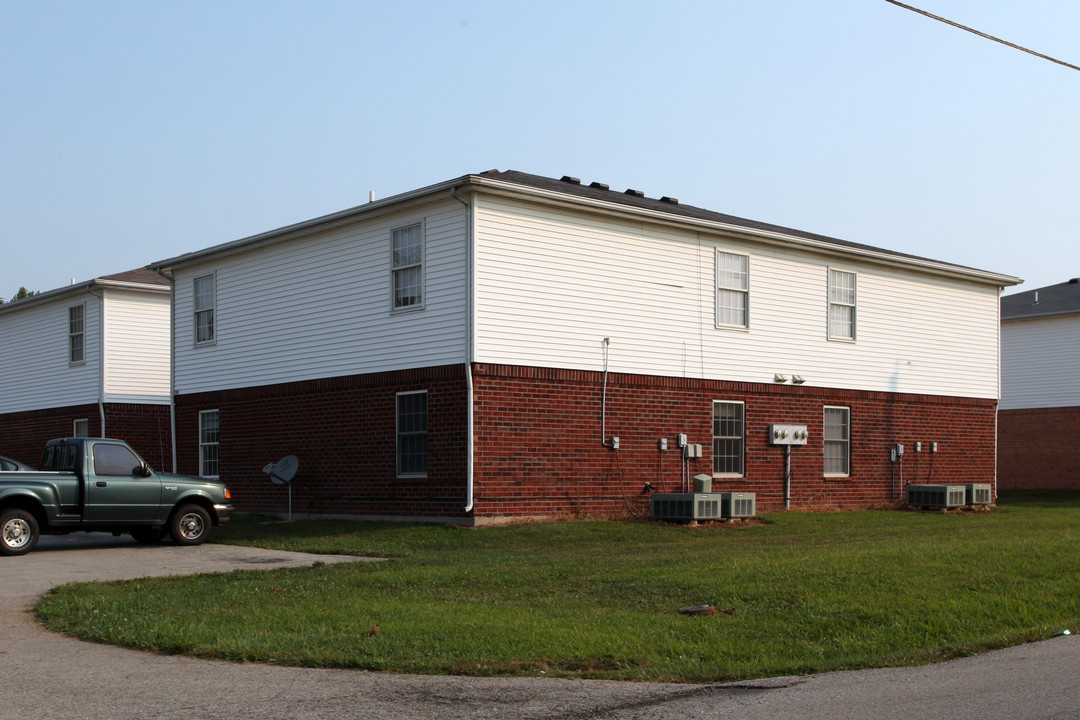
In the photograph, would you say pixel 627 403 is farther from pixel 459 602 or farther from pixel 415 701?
pixel 415 701

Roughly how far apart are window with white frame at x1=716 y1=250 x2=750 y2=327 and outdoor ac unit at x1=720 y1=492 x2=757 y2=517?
13.9 feet

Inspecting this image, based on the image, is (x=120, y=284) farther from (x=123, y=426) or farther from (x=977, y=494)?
(x=977, y=494)

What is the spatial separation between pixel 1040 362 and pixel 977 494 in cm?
1468

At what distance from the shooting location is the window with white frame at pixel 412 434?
2164cm

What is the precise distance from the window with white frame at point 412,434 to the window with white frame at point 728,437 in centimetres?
664

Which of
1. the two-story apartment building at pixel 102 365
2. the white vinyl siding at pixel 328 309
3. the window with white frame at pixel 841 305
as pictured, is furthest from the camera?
the two-story apartment building at pixel 102 365

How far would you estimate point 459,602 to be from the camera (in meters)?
11.9

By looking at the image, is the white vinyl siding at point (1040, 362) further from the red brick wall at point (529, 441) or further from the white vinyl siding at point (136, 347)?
the white vinyl siding at point (136, 347)

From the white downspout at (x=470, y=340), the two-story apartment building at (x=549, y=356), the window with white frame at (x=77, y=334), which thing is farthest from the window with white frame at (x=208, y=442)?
the white downspout at (x=470, y=340)

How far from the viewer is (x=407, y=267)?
22.1 meters

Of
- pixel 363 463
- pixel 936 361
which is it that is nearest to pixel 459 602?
pixel 363 463

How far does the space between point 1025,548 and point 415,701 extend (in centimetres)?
1114

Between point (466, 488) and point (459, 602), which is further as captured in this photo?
point (466, 488)

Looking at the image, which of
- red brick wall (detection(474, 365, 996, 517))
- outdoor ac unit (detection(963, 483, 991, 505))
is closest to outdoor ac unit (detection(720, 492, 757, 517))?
red brick wall (detection(474, 365, 996, 517))
